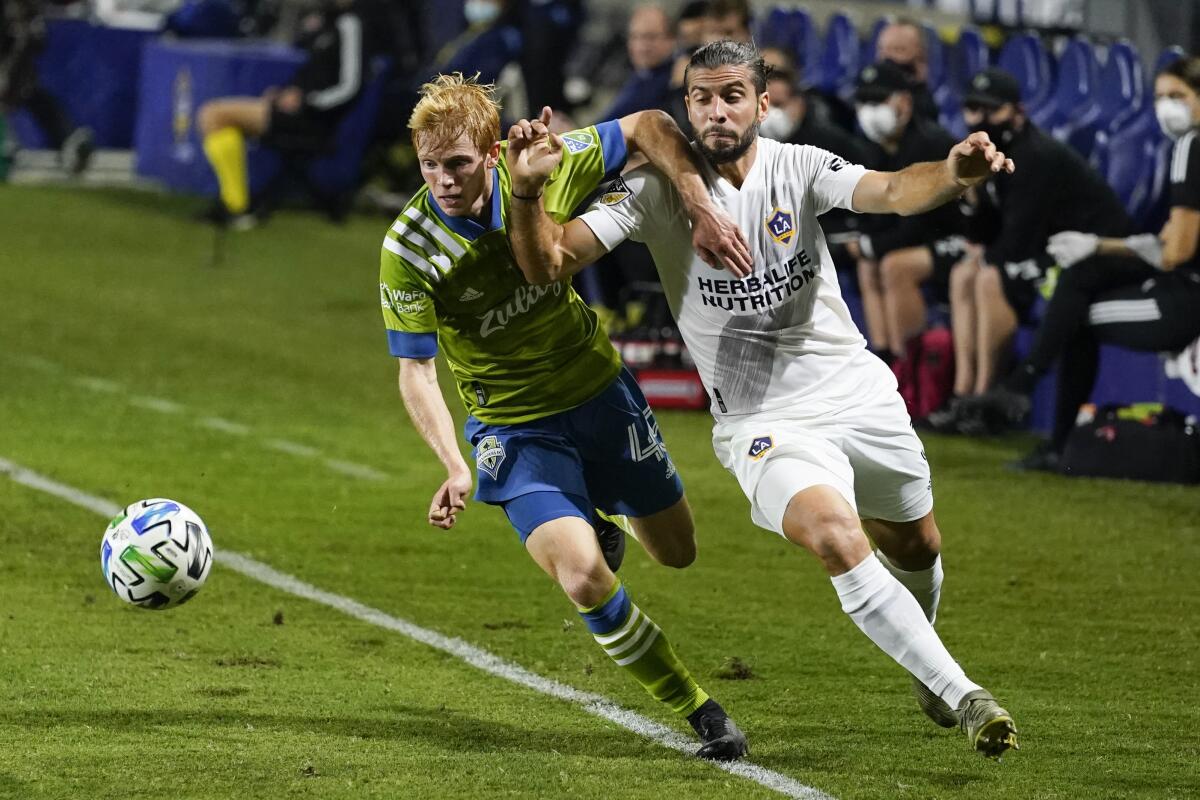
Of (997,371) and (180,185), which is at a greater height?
(997,371)

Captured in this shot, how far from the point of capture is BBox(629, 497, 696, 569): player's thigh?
6090 millimetres

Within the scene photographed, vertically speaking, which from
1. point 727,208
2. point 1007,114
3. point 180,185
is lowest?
point 180,185

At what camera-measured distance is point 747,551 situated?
8.63 metres

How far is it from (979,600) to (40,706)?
3716 millimetres

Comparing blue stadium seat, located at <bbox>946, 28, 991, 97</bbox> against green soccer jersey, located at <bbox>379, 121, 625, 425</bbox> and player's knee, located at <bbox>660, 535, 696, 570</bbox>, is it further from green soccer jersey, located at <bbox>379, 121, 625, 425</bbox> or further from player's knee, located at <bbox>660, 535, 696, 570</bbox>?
green soccer jersey, located at <bbox>379, 121, 625, 425</bbox>

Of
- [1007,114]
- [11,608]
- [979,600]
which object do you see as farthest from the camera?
[1007,114]

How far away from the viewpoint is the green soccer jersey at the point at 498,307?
557 centimetres

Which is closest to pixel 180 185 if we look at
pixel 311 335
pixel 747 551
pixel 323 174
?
pixel 323 174

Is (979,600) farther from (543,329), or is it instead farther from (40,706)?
(40,706)

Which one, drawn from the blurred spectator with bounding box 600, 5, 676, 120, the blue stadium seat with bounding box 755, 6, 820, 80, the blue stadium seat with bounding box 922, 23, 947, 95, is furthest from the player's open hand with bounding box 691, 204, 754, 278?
the blue stadium seat with bounding box 755, 6, 820, 80

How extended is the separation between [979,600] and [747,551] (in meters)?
1.27

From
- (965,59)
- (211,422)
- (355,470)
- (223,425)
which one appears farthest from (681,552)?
(965,59)

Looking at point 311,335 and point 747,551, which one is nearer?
point 747,551

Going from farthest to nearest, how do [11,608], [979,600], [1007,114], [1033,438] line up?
1. [1033,438]
2. [1007,114]
3. [979,600]
4. [11,608]
